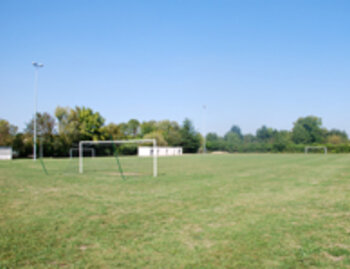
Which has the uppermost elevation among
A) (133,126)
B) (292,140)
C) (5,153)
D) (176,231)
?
(133,126)

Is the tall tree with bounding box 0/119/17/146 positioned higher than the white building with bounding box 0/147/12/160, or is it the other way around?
the tall tree with bounding box 0/119/17/146

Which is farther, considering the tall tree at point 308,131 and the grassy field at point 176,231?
the tall tree at point 308,131

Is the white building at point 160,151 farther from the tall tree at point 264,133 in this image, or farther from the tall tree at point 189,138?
the tall tree at point 264,133

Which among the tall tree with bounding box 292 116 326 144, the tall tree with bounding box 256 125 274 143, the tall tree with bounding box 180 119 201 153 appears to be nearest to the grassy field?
the tall tree with bounding box 180 119 201 153

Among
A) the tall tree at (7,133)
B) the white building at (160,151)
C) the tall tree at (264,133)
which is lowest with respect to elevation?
the white building at (160,151)

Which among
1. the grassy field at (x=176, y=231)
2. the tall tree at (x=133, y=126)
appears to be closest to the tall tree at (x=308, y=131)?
the tall tree at (x=133, y=126)

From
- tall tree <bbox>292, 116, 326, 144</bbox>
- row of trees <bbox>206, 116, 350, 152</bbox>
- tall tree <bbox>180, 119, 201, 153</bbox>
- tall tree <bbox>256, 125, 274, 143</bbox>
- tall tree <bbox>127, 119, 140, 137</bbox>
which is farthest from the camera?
tall tree <bbox>256, 125, 274, 143</bbox>

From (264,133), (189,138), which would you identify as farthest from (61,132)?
(264,133)

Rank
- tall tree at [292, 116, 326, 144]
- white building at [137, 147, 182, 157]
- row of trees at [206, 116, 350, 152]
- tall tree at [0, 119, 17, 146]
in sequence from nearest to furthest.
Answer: tall tree at [0, 119, 17, 146] → white building at [137, 147, 182, 157] → row of trees at [206, 116, 350, 152] → tall tree at [292, 116, 326, 144]

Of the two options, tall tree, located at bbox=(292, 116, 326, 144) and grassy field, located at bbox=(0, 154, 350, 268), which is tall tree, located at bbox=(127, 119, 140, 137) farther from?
grassy field, located at bbox=(0, 154, 350, 268)

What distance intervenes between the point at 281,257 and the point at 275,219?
2367 millimetres

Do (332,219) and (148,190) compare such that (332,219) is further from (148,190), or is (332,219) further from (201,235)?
(148,190)

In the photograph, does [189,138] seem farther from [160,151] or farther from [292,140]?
[292,140]

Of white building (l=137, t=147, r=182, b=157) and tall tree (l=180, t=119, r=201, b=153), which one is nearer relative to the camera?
white building (l=137, t=147, r=182, b=157)
